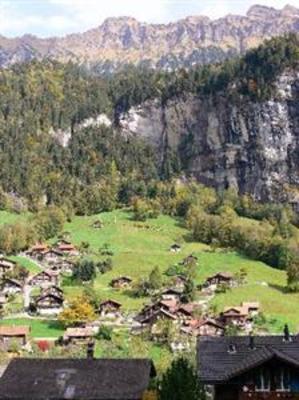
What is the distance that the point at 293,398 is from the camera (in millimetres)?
38812

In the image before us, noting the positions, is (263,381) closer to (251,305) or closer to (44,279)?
(251,305)

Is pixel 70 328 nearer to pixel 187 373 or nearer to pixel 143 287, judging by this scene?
pixel 143 287

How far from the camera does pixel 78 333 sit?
338 feet

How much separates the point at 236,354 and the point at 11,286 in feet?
318

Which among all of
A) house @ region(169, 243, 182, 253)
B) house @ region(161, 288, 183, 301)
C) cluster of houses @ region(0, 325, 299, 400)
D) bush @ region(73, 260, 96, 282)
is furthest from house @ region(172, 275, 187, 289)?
cluster of houses @ region(0, 325, 299, 400)

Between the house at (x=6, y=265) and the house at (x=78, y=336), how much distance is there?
40.5 metres

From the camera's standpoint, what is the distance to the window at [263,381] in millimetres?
38844

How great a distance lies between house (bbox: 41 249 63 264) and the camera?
152 m

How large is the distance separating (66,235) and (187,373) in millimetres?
133449

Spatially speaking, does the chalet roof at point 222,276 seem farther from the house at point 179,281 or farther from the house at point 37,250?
the house at point 37,250

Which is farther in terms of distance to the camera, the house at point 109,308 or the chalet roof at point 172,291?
the chalet roof at point 172,291

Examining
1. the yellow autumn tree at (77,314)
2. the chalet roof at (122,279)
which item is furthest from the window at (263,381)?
the chalet roof at (122,279)

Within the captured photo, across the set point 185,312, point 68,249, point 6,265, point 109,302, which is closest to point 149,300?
point 109,302

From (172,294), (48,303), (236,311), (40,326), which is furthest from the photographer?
(172,294)
